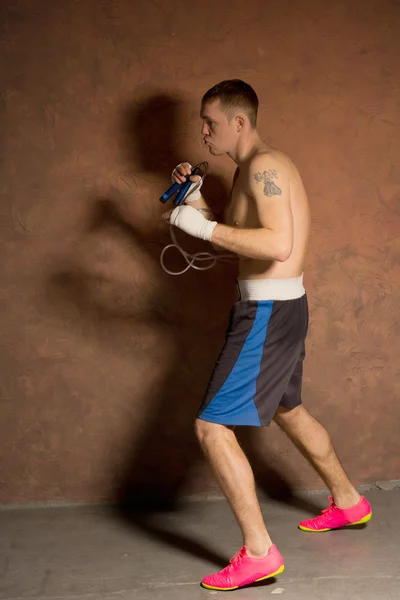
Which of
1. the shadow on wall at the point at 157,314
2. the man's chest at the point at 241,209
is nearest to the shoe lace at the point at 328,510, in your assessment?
the shadow on wall at the point at 157,314

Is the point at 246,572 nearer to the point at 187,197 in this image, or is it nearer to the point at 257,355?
the point at 257,355

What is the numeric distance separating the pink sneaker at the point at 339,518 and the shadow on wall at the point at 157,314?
8.6 inches

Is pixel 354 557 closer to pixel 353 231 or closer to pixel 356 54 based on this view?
pixel 353 231

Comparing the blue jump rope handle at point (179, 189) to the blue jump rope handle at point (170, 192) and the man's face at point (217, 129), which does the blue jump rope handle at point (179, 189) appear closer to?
the blue jump rope handle at point (170, 192)

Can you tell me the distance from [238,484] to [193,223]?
2.75 ft

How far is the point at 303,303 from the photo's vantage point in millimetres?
2658

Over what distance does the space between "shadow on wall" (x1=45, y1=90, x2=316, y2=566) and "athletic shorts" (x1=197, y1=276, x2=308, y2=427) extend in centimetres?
55

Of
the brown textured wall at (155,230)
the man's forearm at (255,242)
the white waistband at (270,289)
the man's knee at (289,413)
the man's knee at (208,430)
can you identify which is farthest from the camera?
the brown textured wall at (155,230)

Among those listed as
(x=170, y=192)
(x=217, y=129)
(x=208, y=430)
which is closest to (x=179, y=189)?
(x=170, y=192)

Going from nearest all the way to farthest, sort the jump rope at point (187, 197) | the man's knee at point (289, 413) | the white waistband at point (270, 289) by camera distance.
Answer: the white waistband at point (270, 289)
the jump rope at point (187, 197)
the man's knee at point (289, 413)

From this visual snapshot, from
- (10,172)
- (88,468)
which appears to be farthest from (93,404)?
(10,172)

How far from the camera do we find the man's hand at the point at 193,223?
7.89 feet

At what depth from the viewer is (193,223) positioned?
2.42 metres

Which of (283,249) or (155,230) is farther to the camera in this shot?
(155,230)
